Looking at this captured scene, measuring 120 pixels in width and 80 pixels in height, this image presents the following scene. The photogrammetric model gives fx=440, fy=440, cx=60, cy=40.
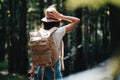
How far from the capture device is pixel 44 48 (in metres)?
6.52

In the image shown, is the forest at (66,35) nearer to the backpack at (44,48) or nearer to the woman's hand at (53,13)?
the woman's hand at (53,13)

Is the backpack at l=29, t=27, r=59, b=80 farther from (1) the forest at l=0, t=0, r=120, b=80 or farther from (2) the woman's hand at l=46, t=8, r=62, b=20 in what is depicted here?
(1) the forest at l=0, t=0, r=120, b=80

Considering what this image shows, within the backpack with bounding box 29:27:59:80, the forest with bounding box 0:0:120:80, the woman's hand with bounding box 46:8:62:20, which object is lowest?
the forest with bounding box 0:0:120:80

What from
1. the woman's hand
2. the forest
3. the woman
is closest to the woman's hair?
the woman

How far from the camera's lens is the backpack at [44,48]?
6.50 metres

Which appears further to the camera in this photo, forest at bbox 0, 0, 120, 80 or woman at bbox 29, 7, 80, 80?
forest at bbox 0, 0, 120, 80

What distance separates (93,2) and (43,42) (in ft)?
3.14

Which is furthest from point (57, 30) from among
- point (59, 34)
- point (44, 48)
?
point (44, 48)

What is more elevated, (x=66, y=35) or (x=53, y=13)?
(x=53, y=13)

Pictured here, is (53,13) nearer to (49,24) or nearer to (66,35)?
(49,24)

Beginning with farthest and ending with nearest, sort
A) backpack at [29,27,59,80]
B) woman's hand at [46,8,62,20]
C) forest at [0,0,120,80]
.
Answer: forest at [0,0,120,80]
woman's hand at [46,8,62,20]
backpack at [29,27,59,80]

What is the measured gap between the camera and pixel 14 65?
24.4 meters

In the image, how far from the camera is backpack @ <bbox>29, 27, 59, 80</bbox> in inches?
256

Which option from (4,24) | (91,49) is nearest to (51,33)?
(4,24)
